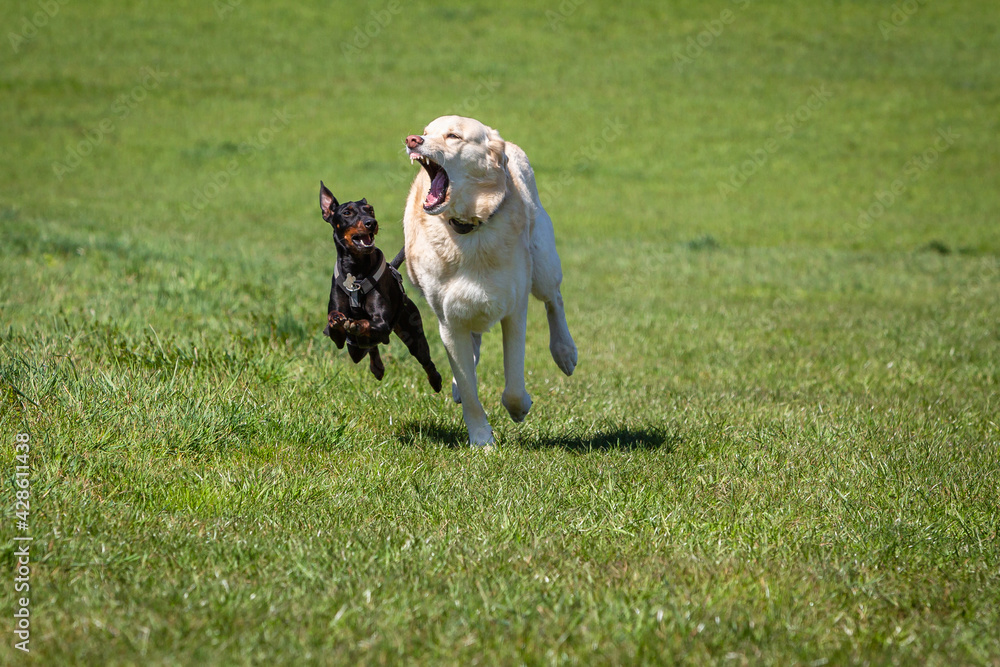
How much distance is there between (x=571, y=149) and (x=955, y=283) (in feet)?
50.1

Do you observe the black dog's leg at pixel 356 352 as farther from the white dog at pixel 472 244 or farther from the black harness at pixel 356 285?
the white dog at pixel 472 244

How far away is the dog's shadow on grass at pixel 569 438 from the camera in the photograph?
4848 mm

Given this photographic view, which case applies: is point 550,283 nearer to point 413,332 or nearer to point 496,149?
point 413,332

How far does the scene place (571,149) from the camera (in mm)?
27266

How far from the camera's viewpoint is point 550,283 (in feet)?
16.9

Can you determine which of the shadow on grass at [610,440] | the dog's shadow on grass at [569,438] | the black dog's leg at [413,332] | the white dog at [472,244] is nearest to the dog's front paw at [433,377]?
the black dog's leg at [413,332]

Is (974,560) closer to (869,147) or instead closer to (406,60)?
(869,147)

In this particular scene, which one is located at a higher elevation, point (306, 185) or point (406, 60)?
point (406, 60)

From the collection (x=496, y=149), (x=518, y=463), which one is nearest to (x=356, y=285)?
(x=496, y=149)

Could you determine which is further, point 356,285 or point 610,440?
point 610,440

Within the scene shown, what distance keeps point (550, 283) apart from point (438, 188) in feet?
3.84

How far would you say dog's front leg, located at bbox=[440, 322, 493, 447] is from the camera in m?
4.67

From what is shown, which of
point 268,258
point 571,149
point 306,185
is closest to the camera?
point 268,258

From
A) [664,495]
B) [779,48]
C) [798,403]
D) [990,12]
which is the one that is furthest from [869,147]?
[664,495]
